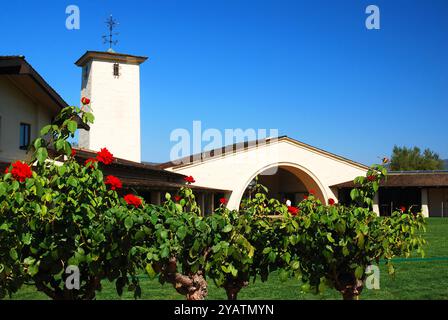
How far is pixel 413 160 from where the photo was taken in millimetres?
68250

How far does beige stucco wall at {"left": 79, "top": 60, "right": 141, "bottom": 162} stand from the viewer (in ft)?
102

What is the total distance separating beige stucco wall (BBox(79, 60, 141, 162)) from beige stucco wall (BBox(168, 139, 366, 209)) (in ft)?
12.1

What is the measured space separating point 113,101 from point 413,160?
49626 millimetres

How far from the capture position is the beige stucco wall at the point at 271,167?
34188 millimetres

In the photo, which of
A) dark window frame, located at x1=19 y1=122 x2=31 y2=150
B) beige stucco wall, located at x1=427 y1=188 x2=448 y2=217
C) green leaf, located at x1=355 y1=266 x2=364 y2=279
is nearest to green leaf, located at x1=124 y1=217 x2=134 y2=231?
green leaf, located at x1=355 y1=266 x2=364 y2=279

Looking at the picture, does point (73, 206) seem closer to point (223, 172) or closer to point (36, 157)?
point (36, 157)

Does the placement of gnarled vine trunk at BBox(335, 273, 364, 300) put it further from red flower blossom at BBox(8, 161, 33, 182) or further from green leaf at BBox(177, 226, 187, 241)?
red flower blossom at BBox(8, 161, 33, 182)

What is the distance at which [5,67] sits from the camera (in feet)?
41.8

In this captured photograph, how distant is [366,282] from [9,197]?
353 centimetres

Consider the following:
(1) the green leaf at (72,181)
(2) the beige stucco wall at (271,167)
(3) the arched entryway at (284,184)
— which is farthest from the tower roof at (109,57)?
(1) the green leaf at (72,181)

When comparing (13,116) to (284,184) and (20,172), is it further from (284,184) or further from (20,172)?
(284,184)

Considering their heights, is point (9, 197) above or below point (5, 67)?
below

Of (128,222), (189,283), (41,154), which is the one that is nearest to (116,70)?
(189,283)
